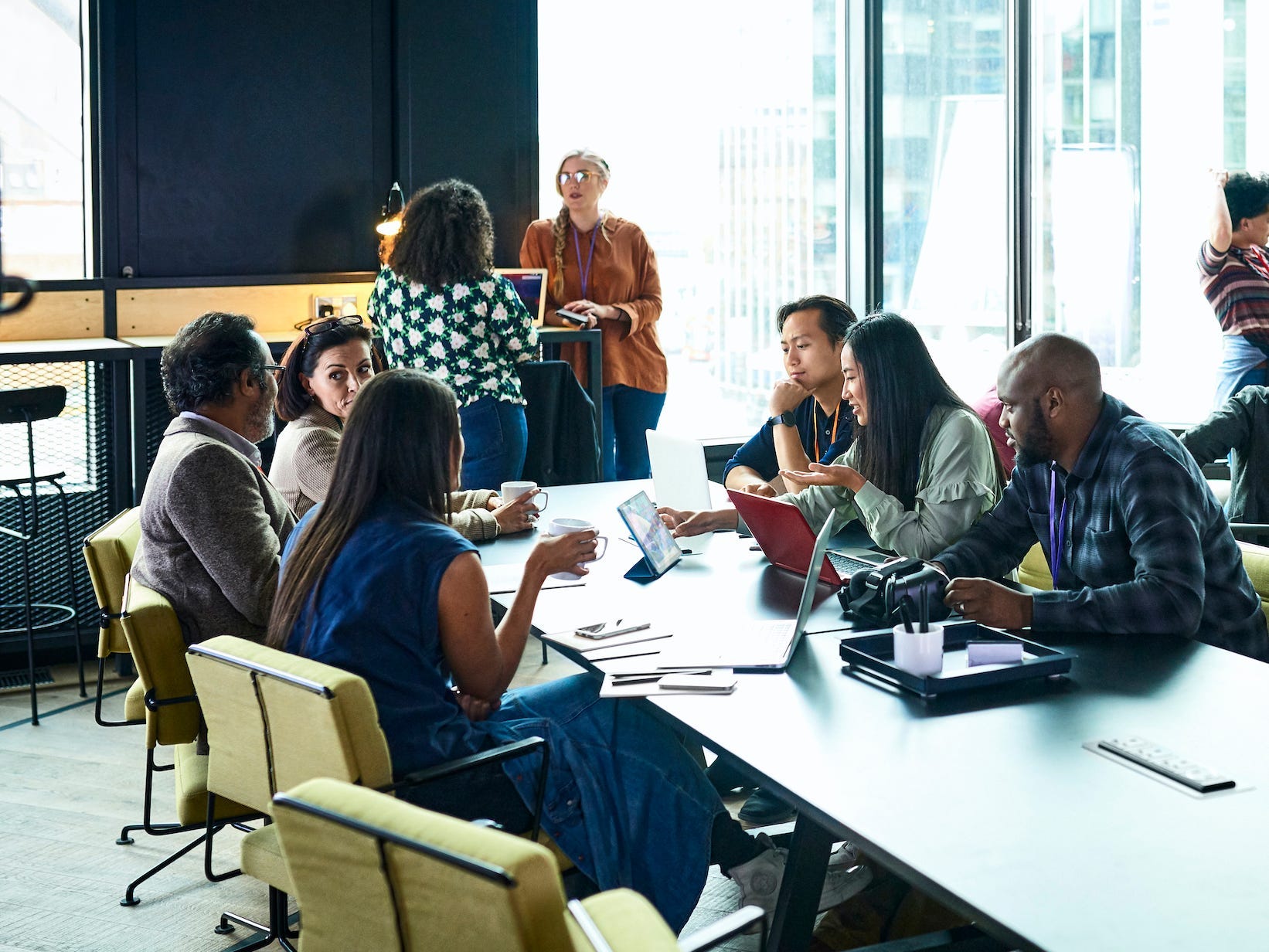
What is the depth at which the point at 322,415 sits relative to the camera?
350cm

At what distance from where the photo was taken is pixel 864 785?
5.94 ft

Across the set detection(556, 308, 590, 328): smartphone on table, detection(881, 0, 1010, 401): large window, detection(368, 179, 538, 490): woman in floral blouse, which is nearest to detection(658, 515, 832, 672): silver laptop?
detection(368, 179, 538, 490): woman in floral blouse

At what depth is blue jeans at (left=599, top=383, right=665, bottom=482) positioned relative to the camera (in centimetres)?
598

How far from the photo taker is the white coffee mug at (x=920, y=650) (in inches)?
85.4

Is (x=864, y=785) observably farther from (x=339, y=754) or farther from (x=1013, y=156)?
(x=1013, y=156)

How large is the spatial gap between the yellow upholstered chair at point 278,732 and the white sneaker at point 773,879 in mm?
611

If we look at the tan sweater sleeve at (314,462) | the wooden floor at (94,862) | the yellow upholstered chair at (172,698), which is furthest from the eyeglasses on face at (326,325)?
the wooden floor at (94,862)

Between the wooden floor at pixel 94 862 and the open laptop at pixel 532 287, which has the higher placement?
the open laptop at pixel 532 287

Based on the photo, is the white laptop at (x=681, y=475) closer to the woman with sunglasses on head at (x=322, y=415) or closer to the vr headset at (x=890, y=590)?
the woman with sunglasses on head at (x=322, y=415)

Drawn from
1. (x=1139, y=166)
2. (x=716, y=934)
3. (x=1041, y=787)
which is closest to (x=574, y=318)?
(x=1139, y=166)

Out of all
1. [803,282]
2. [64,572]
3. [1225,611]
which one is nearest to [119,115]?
[64,572]

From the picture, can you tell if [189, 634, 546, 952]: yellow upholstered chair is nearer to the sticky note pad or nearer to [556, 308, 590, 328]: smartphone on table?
the sticky note pad

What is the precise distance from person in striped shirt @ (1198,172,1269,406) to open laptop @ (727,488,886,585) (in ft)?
10.6

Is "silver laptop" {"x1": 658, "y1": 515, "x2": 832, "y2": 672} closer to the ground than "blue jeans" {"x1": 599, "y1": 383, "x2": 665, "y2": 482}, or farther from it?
closer to the ground
